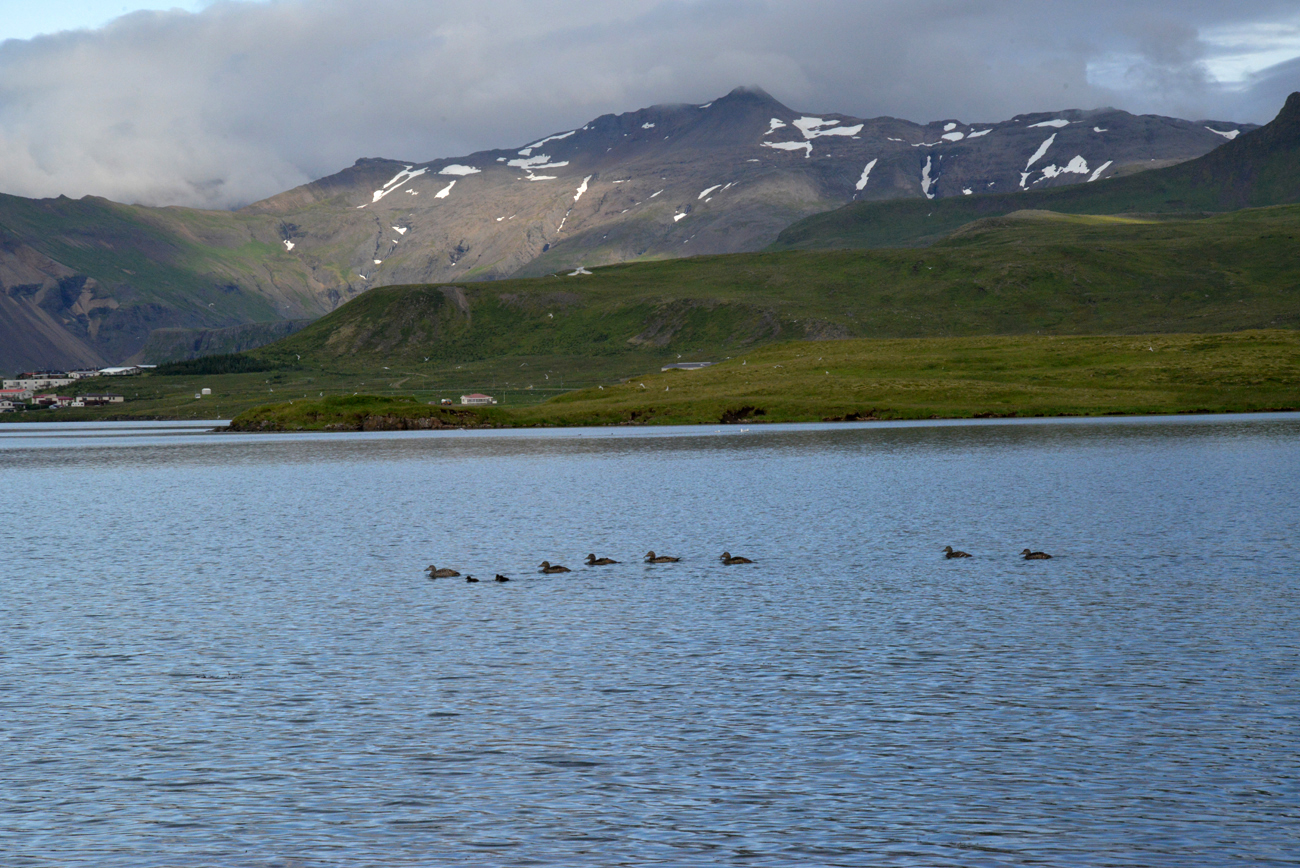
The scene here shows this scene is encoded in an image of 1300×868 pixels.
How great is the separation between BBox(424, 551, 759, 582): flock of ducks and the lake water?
2.70 feet

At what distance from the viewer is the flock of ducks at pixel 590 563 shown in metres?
51.2

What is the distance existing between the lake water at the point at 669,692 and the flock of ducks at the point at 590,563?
0.82 m

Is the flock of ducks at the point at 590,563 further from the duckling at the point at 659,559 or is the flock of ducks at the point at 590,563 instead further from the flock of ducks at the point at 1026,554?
the flock of ducks at the point at 1026,554

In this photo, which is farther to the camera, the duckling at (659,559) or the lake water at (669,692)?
the duckling at (659,559)

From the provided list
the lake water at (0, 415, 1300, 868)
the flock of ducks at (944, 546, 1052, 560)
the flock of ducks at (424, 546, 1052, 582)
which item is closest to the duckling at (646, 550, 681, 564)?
the flock of ducks at (424, 546, 1052, 582)

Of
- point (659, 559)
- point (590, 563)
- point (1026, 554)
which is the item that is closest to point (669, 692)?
point (590, 563)

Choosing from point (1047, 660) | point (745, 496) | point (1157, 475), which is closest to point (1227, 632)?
point (1047, 660)

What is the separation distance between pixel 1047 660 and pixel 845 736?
955 centimetres

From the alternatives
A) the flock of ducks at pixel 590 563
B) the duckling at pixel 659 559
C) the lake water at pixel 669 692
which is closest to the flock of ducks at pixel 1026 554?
the lake water at pixel 669 692

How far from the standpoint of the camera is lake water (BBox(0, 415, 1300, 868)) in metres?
19.7

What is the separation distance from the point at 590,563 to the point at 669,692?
24187mm

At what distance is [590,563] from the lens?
53.5m

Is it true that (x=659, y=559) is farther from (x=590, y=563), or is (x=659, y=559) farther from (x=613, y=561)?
(x=590, y=563)

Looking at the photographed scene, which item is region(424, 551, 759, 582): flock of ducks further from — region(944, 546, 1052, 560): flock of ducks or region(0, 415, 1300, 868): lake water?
region(944, 546, 1052, 560): flock of ducks
